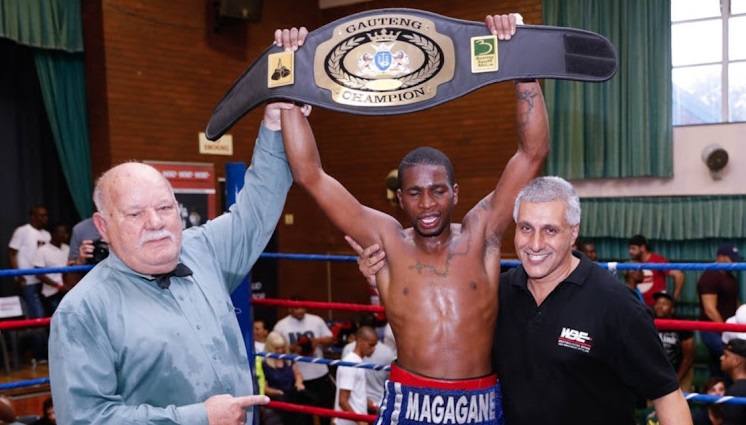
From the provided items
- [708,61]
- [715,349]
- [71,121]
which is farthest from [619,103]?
[71,121]

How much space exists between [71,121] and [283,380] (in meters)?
3.91

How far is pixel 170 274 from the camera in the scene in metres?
1.80

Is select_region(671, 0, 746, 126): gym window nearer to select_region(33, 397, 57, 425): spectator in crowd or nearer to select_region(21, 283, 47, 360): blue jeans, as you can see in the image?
select_region(33, 397, 57, 425): spectator in crowd

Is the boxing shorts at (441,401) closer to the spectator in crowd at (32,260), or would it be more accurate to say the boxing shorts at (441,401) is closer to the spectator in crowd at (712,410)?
the spectator in crowd at (712,410)

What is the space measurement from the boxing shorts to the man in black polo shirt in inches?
3.9

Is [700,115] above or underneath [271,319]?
above

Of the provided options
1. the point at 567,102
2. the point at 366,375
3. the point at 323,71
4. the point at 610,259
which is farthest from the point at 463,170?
the point at 323,71

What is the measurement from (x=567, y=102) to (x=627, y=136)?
0.74 meters

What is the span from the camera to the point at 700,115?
7.77 m

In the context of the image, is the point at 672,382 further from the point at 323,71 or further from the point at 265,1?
the point at 265,1

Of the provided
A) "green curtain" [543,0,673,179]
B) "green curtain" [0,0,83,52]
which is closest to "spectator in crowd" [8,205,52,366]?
"green curtain" [0,0,83,52]

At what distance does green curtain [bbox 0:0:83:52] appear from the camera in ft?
22.3

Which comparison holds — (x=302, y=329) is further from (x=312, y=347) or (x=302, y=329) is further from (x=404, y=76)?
(x=404, y=76)

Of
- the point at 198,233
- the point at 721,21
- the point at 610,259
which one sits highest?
the point at 721,21
